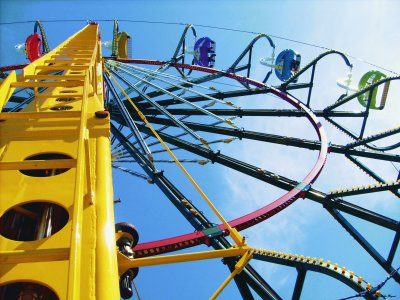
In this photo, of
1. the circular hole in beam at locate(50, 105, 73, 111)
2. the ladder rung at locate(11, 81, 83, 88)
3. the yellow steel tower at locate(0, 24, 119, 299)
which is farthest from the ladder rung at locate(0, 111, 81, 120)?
the circular hole in beam at locate(50, 105, 73, 111)

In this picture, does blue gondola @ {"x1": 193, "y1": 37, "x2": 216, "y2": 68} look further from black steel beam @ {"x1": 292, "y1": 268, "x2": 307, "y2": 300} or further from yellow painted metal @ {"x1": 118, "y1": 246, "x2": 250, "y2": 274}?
Result: yellow painted metal @ {"x1": 118, "y1": 246, "x2": 250, "y2": 274}

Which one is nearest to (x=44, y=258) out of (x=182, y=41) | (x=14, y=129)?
(x=14, y=129)

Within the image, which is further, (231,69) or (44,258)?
(231,69)

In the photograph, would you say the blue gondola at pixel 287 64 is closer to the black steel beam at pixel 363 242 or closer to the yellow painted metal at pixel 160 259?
the black steel beam at pixel 363 242

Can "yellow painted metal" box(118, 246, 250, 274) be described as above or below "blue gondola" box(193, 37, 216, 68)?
below

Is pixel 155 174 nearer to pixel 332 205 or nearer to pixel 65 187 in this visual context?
pixel 332 205

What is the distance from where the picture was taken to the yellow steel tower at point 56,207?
3.41 meters

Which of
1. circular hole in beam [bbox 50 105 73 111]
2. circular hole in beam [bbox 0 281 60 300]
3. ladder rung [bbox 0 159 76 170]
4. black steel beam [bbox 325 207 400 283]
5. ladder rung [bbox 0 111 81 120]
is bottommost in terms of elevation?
black steel beam [bbox 325 207 400 283]

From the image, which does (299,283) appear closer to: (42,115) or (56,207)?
(56,207)

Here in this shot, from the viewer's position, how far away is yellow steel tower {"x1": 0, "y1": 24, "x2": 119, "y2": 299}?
3406 millimetres

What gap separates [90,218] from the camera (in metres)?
4.06

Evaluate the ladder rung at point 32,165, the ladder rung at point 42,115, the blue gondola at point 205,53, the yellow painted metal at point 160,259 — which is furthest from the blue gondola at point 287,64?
the ladder rung at point 32,165

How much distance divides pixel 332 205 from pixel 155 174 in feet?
16.1

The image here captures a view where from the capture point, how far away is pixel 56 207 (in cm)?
504
